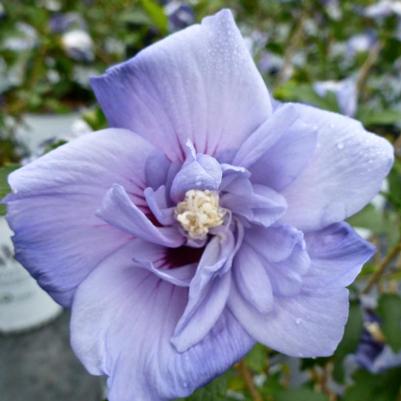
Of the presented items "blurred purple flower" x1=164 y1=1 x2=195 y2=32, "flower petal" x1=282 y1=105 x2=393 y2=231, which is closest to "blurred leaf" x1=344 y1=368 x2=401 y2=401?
"flower petal" x1=282 y1=105 x2=393 y2=231

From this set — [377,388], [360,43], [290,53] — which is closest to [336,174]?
[377,388]

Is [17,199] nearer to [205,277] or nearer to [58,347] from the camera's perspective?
[205,277]

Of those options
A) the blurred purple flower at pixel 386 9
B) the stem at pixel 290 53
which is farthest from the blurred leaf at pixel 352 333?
the blurred purple flower at pixel 386 9

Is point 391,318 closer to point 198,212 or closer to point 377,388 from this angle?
point 377,388

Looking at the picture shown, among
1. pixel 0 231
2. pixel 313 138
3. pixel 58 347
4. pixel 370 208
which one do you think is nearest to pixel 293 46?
pixel 370 208

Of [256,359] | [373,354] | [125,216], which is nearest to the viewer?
[125,216]

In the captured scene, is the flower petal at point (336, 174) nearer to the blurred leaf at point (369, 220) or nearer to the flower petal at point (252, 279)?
the flower petal at point (252, 279)

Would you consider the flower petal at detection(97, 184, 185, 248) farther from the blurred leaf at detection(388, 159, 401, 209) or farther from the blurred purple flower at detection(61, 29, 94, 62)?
the blurred purple flower at detection(61, 29, 94, 62)
